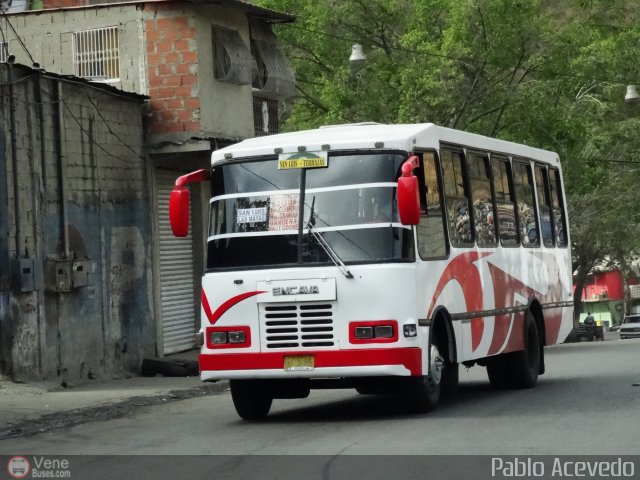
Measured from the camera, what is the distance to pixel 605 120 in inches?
1795

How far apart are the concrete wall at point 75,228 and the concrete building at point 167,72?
52 cm

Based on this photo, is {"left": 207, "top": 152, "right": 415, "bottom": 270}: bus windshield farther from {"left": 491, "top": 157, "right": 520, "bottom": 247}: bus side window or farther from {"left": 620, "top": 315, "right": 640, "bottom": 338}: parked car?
{"left": 620, "top": 315, "right": 640, "bottom": 338}: parked car

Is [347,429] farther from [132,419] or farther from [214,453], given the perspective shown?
[132,419]

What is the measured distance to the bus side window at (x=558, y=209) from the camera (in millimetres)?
19922

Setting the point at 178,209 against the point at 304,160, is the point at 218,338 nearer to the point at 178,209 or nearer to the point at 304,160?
the point at 178,209

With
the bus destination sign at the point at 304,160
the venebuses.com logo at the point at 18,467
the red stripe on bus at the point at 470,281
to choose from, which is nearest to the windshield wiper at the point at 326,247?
the bus destination sign at the point at 304,160

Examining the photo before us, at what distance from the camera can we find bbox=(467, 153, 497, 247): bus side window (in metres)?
15.9

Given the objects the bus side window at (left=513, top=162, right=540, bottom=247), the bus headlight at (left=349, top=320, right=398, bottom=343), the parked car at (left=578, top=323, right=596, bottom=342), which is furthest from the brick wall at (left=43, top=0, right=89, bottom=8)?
the parked car at (left=578, top=323, right=596, bottom=342)

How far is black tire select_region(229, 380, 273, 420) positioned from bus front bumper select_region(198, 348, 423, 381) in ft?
→ 1.55

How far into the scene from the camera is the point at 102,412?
16391 mm

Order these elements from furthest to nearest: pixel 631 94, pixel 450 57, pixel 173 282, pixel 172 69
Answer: pixel 631 94
pixel 450 57
pixel 173 282
pixel 172 69

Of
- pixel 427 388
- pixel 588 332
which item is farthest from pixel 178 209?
pixel 588 332

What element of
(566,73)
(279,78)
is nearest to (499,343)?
(279,78)

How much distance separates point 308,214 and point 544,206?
21.4ft
